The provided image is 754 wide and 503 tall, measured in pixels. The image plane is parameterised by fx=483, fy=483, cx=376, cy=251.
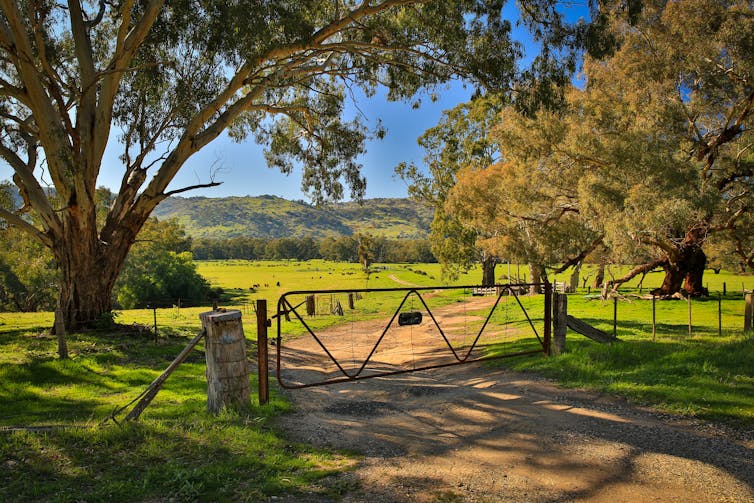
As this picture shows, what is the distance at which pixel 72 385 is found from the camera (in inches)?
337

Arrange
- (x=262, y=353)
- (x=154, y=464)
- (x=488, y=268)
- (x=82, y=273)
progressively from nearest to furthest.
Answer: (x=154, y=464) < (x=262, y=353) < (x=82, y=273) < (x=488, y=268)

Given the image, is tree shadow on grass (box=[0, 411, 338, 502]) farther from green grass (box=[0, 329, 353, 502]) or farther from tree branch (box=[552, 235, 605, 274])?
tree branch (box=[552, 235, 605, 274])

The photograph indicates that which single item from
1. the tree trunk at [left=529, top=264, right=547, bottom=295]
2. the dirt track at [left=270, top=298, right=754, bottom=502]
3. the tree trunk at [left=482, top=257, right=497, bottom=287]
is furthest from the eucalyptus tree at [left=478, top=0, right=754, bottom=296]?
the tree trunk at [left=482, top=257, right=497, bottom=287]

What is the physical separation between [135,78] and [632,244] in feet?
52.0

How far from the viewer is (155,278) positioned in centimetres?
4381

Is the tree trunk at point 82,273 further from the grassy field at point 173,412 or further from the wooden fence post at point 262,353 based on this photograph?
the wooden fence post at point 262,353

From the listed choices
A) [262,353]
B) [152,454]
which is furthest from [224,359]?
[152,454]

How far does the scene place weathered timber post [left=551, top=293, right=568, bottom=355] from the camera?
9.03 meters

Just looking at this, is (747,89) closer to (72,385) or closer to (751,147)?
(751,147)

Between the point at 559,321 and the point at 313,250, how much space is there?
127544mm

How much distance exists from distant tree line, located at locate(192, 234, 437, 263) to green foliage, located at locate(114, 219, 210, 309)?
60648 millimetres

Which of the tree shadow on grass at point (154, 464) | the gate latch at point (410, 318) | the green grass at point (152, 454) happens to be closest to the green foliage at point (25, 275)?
the green grass at point (152, 454)

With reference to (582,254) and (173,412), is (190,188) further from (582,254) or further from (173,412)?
(582,254)

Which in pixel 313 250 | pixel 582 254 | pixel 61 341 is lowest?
pixel 61 341
